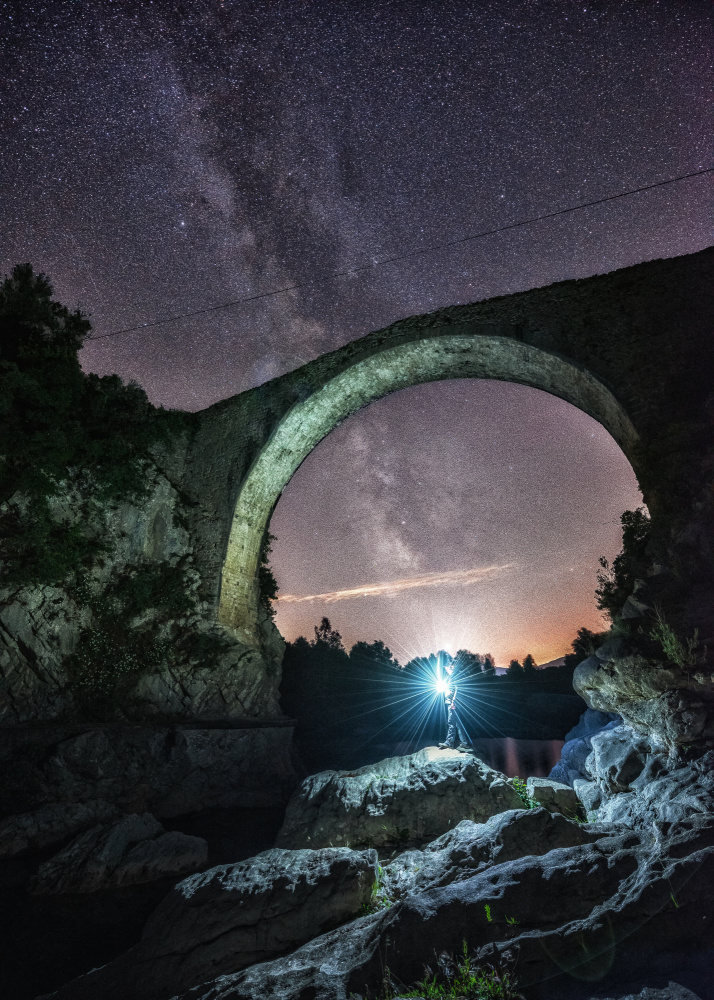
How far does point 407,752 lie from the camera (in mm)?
13195

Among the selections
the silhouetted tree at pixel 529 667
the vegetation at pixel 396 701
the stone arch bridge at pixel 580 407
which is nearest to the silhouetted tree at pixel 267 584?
the stone arch bridge at pixel 580 407

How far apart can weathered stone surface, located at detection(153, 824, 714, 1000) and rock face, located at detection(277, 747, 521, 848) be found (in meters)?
3.44

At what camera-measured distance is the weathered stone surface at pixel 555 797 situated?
683cm

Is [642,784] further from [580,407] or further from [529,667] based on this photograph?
[529,667]

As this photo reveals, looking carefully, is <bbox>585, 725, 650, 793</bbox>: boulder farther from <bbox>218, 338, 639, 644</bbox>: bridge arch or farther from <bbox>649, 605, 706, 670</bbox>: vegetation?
<bbox>218, 338, 639, 644</bbox>: bridge arch

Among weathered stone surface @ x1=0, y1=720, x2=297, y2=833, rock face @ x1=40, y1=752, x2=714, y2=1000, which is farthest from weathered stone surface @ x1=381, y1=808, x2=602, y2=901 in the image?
weathered stone surface @ x1=0, y1=720, x2=297, y2=833

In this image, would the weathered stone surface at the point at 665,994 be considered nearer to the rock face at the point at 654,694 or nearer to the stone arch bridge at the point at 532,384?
the rock face at the point at 654,694

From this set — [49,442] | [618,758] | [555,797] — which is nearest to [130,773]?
[49,442]

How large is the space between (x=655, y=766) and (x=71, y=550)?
10643mm

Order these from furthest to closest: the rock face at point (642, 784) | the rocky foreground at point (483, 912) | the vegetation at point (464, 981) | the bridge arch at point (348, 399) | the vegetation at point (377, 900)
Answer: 1. the bridge arch at point (348, 399)
2. the rock face at point (642, 784)
3. the vegetation at point (377, 900)
4. the rocky foreground at point (483, 912)
5. the vegetation at point (464, 981)

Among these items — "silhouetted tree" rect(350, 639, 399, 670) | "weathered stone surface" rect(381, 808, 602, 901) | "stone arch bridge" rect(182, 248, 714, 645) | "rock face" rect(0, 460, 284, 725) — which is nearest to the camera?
"weathered stone surface" rect(381, 808, 602, 901)

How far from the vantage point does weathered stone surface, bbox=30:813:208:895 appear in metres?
5.57

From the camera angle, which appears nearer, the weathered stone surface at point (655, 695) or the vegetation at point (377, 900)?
the vegetation at point (377, 900)

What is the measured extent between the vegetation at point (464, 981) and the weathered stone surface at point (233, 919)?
1.57 m
